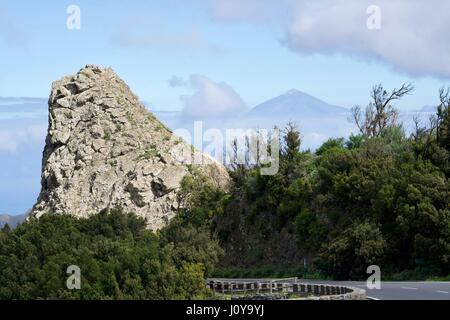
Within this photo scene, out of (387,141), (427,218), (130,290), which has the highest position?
(387,141)

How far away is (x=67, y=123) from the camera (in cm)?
9369

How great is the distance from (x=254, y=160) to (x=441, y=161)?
30577mm

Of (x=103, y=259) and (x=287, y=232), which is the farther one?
(x=287, y=232)

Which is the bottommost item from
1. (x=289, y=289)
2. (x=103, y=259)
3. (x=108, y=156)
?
(x=289, y=289)

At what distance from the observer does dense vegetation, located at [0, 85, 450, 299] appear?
166 ft

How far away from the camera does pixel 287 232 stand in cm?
6756

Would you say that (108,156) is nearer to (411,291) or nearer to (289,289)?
(289,289)

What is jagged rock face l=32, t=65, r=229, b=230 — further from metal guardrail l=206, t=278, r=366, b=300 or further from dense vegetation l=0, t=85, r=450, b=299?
metal guardrail l=206, t=278, r=366, b=300

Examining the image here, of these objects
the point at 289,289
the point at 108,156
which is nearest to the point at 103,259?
the point at 289,289

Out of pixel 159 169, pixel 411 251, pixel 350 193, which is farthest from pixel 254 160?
pixel 411 251

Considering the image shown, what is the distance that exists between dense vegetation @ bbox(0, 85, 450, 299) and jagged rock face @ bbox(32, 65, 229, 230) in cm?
658

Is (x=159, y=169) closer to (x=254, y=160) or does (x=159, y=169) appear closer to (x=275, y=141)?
(x=254, y=160)

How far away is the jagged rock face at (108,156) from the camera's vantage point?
87312 mm

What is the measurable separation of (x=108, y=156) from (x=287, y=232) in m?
27.7
